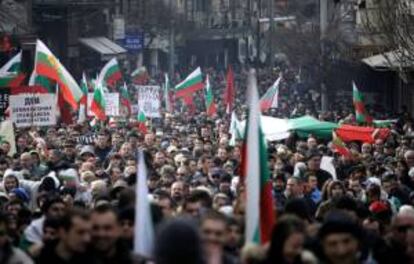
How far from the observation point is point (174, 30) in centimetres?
9481

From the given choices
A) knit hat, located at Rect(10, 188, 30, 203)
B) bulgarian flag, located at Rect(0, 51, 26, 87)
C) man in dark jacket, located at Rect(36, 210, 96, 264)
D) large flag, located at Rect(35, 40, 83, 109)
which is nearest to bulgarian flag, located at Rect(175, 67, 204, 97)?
bulgarian flag, located at Rect(0, 51, 26, 87)

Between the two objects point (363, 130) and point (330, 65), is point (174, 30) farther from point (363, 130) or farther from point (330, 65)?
point (363, 130)

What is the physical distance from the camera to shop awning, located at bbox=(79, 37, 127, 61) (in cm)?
7312

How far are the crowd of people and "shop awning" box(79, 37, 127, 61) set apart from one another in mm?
38639

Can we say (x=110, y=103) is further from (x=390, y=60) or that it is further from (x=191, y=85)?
(x=390, y=60)

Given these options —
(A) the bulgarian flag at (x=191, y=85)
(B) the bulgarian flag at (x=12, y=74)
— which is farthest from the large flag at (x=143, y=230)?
(A) the bulgarian flag at (x=191, y=85)

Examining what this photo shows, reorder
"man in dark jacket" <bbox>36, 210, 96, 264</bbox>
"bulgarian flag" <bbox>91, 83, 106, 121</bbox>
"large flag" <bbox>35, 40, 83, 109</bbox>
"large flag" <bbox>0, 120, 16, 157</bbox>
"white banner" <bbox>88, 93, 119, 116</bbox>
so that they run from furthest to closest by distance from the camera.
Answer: "white banner" <bbox>88, 93, 119, 116</bbox> → "bulgarian flag" <bbox>91, 83, 106, 121</bbox> → "large flag" <bbox>35, 40, 83, 109</bbox> → "large flag" <bbox>0, 120, 16, 157</bbox> → "man in dark jacket" <bbox>36, 210, 96, 264</bbox>

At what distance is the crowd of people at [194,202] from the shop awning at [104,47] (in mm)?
38639

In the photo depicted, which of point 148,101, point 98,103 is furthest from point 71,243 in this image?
point 148,101

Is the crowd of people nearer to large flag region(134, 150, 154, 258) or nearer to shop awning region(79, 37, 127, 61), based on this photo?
large flag region(134, 150, 154, 258)

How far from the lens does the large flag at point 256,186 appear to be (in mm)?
9672

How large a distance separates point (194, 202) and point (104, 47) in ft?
206

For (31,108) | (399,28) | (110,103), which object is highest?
(399,28)

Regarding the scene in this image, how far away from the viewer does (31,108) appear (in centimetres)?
2522
